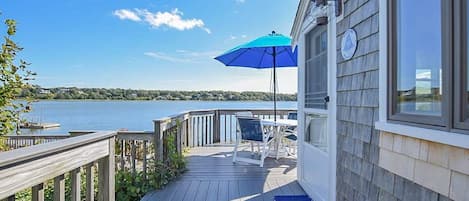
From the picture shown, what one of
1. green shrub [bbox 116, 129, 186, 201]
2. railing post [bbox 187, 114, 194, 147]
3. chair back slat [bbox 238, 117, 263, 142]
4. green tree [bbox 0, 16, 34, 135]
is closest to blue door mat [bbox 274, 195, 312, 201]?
green shrub [bbox 116, 129, 186, 201]

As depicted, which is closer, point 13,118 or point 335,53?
point 335,53

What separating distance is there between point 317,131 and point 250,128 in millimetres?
1829

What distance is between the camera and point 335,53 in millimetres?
2928

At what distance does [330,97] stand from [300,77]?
110 cm

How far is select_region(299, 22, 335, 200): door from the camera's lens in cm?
306

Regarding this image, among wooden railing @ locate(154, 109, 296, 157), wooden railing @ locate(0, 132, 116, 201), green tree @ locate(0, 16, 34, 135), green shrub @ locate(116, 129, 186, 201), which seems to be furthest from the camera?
wooden railing @ locate(154, 109, 296, 157)

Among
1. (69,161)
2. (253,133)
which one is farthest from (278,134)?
(69,161)

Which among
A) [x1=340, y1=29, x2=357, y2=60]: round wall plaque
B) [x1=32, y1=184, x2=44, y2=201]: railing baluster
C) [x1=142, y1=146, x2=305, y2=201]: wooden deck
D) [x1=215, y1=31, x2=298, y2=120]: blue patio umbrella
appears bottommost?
[x1=142, y1=146, x2=305, y2=201]: wooden deck

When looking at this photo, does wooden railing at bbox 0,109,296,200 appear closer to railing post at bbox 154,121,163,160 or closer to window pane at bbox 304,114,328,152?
railing post at bbox 154,121,163,160

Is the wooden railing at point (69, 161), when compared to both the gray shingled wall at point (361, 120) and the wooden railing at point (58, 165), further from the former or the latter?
the gray shingled wall at point (361, 120)

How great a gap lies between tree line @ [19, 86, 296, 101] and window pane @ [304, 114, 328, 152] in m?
1.22

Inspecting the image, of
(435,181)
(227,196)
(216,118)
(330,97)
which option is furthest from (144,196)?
(216,118)

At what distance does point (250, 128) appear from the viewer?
17.2 ft

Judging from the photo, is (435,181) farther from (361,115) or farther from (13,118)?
(13,118)
